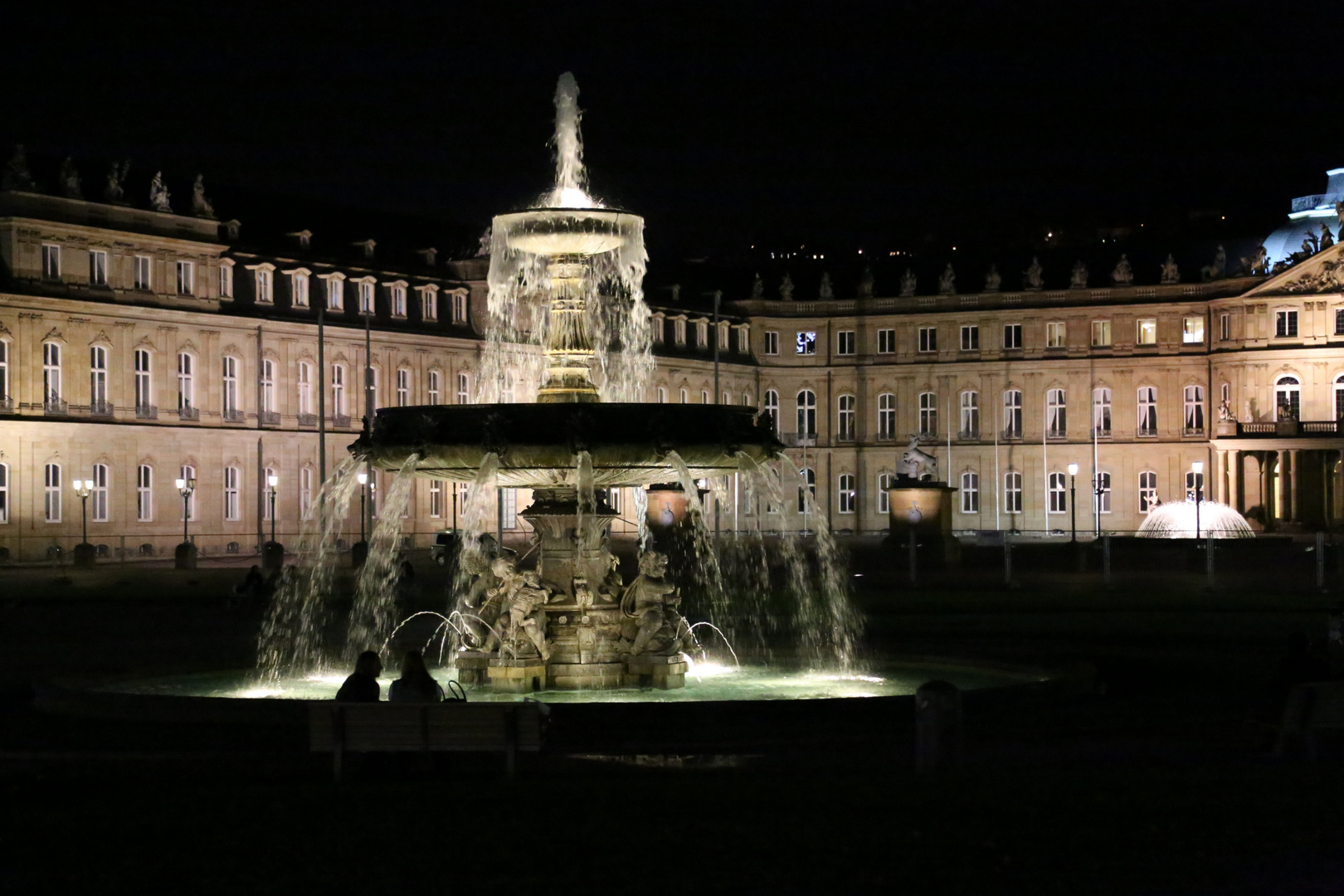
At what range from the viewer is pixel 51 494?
6912 centimetres

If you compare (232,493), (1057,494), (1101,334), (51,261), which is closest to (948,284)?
(1101,334)

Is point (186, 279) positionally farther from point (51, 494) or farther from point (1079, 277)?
point (1079, 277)

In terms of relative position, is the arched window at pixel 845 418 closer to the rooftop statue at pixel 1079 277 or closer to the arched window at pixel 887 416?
the arched window at pixel 887 416

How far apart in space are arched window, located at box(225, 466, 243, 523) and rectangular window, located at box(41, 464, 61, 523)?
318 inches

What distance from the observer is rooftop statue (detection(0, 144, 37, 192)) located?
222ft

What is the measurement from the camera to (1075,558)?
56.4m

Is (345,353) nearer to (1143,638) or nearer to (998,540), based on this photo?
(998,540)

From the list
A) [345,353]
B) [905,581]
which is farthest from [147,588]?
[345,353]

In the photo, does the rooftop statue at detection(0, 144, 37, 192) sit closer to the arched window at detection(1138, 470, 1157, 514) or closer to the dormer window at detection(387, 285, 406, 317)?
the dormer window at detection(387, 285, 406, 317)

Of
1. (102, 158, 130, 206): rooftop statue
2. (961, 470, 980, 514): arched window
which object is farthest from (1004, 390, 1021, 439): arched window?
(102, 158, 130, 206): rooftop statue

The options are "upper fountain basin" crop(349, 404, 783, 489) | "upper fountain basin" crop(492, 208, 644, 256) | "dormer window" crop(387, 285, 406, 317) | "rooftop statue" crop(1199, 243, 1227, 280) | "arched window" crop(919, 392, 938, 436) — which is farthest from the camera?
"arched window" crop(919, 392, 938, 436)

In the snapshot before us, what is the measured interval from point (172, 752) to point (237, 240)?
63.1 metres

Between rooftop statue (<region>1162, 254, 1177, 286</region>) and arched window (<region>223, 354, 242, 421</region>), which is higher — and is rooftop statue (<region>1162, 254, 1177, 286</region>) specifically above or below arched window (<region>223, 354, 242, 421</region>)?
above

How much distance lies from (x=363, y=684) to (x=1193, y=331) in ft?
282
